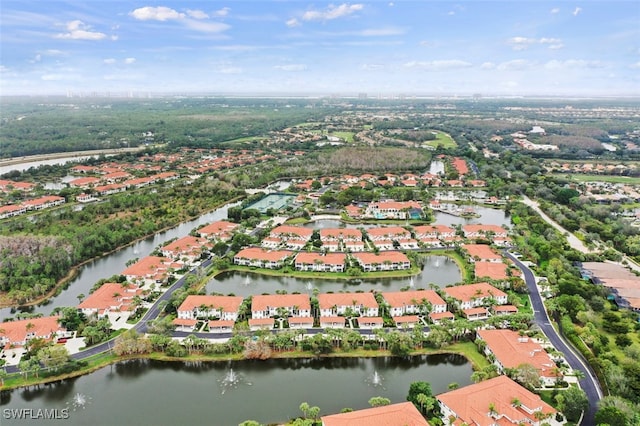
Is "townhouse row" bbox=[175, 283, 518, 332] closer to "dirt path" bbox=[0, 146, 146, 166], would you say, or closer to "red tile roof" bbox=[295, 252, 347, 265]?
"red tile roof" bbox=[295, 252, 347, 265]

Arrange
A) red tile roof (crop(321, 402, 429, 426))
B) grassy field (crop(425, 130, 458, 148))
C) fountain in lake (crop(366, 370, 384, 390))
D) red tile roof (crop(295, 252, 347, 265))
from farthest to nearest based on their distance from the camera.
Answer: grassy field (crop(425, 130, 458, 148)) → red tile roof (crop(295, 252, 347, 265)) → fountain in lake (crop(366, 370, 384, 390)) → red tile roof (crop(321, 402, 429, 426))

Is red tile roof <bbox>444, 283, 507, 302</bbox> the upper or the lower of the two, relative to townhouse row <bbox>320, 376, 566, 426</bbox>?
upper

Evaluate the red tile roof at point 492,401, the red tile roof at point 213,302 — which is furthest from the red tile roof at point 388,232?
the red tile roof at point 492,401

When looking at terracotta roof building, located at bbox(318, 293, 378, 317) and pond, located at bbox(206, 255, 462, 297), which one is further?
pond, located at bbox(206, 255, 462, 297)

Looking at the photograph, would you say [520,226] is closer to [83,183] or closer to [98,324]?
[98,324]

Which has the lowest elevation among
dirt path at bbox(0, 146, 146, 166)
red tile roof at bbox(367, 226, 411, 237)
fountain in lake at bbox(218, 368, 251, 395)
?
fountain in lake at bbox(218, 368, 251, 395)

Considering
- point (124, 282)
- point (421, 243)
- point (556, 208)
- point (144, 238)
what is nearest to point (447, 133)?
point (556, 208)

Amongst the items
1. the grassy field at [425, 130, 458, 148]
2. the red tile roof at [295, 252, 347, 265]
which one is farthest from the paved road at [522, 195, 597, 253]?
the grassy field at [425, 130, 458, 148]
